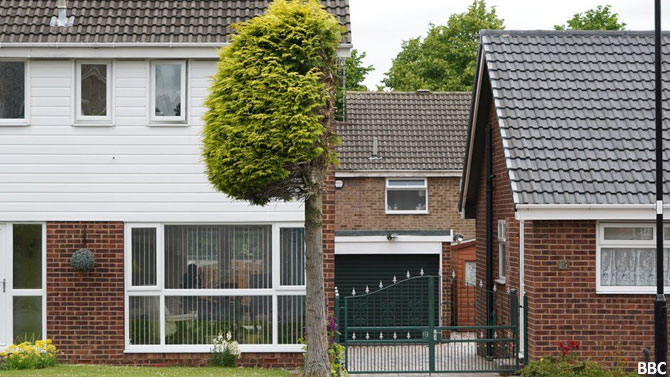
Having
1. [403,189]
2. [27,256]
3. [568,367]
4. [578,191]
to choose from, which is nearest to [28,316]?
[27,256]

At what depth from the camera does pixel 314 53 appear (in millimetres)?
15227

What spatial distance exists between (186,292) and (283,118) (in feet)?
14.9

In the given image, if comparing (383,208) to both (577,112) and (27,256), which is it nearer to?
(577,112)

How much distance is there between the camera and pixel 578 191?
1692cm

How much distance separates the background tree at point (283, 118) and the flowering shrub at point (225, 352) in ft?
7.66

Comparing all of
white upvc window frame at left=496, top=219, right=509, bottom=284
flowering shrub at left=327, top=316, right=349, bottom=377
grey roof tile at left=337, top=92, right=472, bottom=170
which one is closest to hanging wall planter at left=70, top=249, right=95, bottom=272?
flowering shrub at left=327, top=316, right=349, bottom=377

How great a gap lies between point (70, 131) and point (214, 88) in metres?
3.68

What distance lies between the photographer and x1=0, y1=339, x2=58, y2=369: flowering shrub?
1650cm

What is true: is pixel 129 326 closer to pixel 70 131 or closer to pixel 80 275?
pixel 80 275

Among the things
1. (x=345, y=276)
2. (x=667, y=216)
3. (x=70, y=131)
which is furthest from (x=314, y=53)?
(x=345, y=276)

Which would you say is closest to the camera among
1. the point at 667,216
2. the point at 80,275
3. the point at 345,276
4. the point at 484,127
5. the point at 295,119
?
the point at 295,119

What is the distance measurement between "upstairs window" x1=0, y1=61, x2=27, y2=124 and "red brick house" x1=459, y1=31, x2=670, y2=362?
8.13 meters

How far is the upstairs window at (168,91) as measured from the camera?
709 inches

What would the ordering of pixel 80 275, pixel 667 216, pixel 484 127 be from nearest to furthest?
1. pixel 667 216
2. pixel 80 275
3. pixel 484 127
